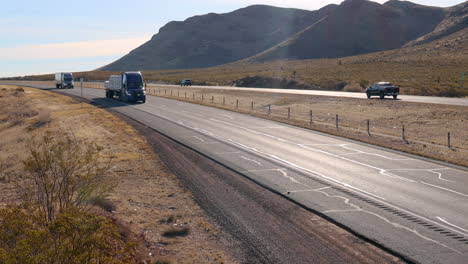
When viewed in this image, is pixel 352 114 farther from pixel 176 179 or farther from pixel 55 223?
pixel 55 223

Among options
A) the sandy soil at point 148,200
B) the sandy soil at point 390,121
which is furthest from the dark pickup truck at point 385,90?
the sandy soil at point 148,200

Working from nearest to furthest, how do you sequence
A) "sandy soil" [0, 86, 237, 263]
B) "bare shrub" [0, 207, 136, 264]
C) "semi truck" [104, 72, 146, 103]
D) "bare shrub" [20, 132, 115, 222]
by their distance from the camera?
"bare shrub" [0, 207, 136, 264] < "sandy soil" [0, 86, 237, 263] < "bare shrub" [20, 132, 115, 222] < "semi truck" [104, 72, 146, 103]

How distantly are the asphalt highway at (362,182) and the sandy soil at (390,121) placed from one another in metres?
2.58

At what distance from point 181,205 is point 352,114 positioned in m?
31.0

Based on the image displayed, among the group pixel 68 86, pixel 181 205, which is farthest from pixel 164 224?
pixel 68 86

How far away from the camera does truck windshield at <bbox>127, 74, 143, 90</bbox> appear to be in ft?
177

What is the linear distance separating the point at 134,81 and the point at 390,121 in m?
30.5

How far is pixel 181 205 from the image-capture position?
13.5 meters

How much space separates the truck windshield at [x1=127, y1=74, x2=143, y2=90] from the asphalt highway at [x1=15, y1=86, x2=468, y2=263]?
24814mm

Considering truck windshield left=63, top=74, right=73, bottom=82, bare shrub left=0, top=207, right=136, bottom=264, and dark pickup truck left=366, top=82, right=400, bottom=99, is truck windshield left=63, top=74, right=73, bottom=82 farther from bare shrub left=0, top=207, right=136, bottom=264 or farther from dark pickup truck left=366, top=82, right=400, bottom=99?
bare shrub left=0, top=207, right=136, bottom=264

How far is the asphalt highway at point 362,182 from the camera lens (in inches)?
432

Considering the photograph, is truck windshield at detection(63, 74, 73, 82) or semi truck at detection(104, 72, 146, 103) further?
truck windshield at detection(63, 74, 73, 82)

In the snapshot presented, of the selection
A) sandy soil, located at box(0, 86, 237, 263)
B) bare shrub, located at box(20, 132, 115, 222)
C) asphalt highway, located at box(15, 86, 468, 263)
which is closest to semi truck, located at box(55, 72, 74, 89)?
sandy soil, located at box(0, 86, 237, 263)

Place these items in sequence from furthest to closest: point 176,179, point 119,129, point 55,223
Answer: point 119,129 → point 176,179 → point 55,223
